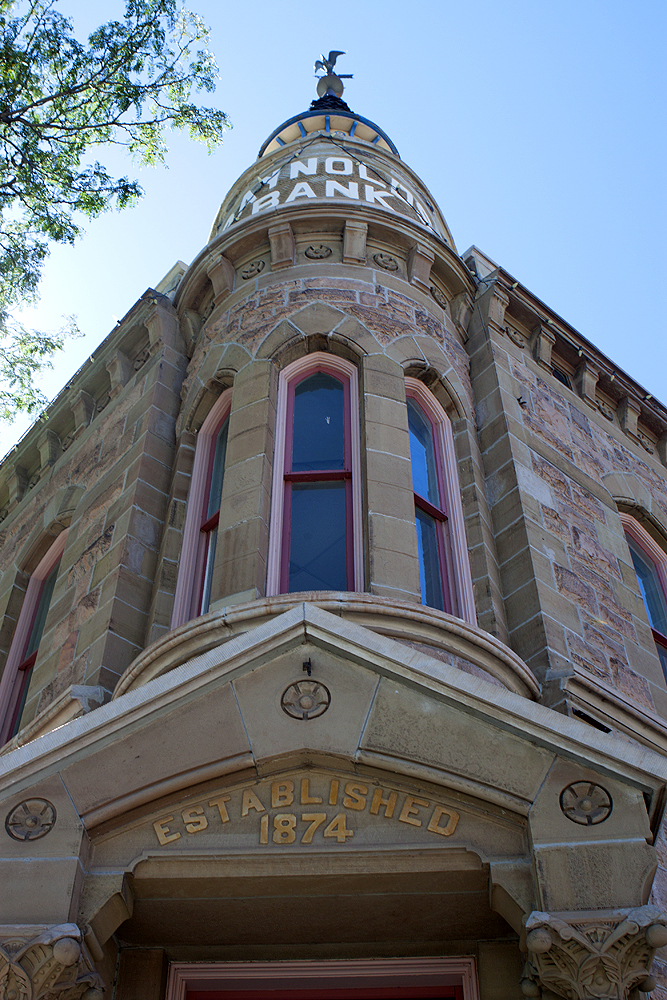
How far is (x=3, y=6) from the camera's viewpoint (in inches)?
423

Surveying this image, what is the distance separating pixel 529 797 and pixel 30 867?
8.46 ft

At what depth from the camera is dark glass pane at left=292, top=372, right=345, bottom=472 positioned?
9.14 metres

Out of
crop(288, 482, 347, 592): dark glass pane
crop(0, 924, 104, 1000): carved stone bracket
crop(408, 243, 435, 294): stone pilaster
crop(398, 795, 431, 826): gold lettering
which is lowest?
crop(0, 924, 104, 1000): carved stone bracket

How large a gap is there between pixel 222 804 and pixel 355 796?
73 centimetres

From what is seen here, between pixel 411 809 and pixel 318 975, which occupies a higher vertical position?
pixel 411 809

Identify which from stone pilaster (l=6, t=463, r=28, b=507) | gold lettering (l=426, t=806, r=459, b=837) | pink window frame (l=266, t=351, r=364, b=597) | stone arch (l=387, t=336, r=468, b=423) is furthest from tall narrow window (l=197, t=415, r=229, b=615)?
stone pilaster (l=6, t=463, r=28, b=507)

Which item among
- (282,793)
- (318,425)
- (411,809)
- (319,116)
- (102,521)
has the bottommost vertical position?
(411,809)

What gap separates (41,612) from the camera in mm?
11688

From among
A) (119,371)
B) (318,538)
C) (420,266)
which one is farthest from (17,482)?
(318,538)

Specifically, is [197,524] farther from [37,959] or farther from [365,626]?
[37,959]

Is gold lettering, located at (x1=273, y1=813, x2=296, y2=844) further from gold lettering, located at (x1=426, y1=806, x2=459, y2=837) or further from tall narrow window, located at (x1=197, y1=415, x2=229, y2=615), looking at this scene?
tall narrow window, located at (x1=197, y1=415, x2=229, y2=615)

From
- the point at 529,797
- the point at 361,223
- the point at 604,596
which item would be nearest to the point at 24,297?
the point at 361,223

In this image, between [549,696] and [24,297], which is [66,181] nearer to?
[24,297]

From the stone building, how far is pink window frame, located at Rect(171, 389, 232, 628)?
4 cm
